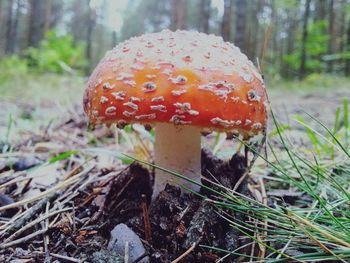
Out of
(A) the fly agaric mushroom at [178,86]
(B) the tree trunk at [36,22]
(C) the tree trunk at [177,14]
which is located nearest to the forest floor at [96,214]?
Answer: (A) the fly agaric mushroom at [178,86]

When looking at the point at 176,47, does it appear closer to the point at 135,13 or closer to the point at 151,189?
the point at 151,189

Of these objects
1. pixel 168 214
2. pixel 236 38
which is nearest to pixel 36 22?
pixel 236 38

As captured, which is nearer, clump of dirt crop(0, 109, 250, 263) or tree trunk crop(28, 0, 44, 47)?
clump of dirt crop(0, 109, 250, 263)

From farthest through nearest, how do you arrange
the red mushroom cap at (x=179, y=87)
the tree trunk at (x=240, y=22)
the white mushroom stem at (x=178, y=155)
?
the tree trunk at (x=240, y=22) → the white mushroom stem at (x=178, y=155) → the red mushroom cap at (x=179, y=87)

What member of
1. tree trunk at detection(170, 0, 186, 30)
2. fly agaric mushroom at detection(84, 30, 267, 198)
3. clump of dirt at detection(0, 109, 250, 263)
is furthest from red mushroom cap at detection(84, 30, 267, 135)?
tree trunk at detection(170, 0, 186, 30)

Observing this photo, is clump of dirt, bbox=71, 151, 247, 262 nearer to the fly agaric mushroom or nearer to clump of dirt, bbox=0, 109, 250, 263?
clump of dirt, bbox=0, 109, 250, 263

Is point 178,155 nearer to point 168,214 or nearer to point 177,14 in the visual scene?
point 168,214

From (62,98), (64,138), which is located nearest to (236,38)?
(62,98)

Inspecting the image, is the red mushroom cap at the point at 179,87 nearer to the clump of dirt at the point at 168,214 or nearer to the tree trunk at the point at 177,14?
the clump of dirt at the point at 168,214
